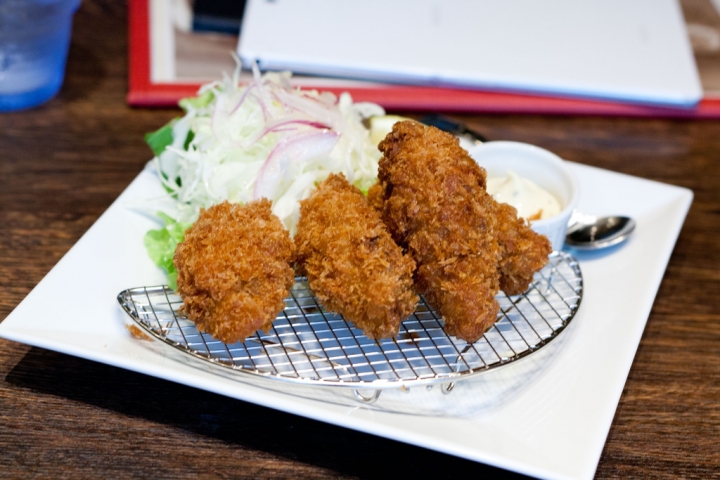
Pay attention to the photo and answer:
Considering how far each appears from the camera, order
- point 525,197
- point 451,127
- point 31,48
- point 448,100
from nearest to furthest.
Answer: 1. point 525,197
2. point 451,127
3. point 31,48
4. point 448,100

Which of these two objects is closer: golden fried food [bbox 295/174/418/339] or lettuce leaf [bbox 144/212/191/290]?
golden fried food [bbox 295/174/418/339]

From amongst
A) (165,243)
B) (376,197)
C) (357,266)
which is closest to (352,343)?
(357,266)

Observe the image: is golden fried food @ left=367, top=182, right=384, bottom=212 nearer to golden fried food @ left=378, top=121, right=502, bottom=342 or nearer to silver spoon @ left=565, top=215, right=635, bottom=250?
golden fried food @ left=378, top=121, right=502, bottom=342

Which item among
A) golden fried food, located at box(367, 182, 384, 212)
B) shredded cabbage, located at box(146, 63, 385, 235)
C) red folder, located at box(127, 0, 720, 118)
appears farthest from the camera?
red folder, located at box(127, 0, 720, 118)

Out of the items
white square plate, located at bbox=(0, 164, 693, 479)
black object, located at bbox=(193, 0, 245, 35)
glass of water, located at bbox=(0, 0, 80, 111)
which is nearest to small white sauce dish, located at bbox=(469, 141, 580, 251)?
white square plate, located at bbox=(0, 164, 693, 479)

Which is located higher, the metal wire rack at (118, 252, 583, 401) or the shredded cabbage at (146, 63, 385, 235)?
the shredded cabbage at (146, 63, 385, 235)

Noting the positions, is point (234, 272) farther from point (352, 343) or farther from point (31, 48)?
point (31, 48)

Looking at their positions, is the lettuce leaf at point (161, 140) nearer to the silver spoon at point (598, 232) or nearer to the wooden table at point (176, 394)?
the wooden table at point (176, 394)
